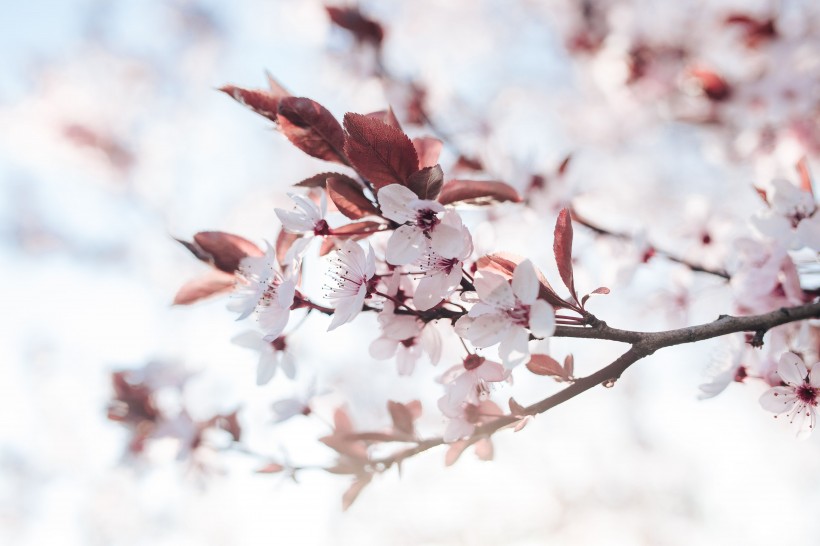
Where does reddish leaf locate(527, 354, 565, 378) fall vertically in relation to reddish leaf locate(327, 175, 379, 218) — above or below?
below

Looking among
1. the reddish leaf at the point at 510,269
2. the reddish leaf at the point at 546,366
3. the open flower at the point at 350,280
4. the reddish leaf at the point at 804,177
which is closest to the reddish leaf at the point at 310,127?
the open flower at the point at 350,280

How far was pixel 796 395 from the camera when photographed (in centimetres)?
80

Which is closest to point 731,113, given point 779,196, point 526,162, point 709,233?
point 709,233

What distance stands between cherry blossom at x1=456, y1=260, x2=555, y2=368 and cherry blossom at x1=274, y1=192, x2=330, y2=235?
0.22 m

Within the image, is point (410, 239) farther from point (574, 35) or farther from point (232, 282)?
point (574, 35)

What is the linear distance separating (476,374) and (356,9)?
165cm

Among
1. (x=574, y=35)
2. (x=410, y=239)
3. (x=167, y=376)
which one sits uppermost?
(x=410, y=239)

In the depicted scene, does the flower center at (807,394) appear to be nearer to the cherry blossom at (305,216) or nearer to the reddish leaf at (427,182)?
the reddish leaf at (427,182)

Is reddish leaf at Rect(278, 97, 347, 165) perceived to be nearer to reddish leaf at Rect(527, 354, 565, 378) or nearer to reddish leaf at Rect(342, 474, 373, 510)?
reddish leaf at Rect(527, 354, 565, 378)

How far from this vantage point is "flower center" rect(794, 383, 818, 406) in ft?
2.59

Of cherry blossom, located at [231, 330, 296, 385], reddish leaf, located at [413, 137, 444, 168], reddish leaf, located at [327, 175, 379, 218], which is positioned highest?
reddish leaf, located at [413, 137, 444, 168]

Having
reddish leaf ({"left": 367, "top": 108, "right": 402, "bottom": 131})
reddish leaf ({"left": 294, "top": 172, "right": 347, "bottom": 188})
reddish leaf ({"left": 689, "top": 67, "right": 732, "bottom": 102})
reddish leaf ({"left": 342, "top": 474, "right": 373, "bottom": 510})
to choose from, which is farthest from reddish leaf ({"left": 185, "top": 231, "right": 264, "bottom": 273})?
reddish leaf ({"left": 689, "top": 67, "right": 732, "bottom": 102})

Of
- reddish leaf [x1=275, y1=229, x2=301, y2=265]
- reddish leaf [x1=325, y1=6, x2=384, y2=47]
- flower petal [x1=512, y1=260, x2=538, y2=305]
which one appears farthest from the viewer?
reddish leaf [x1=325, y1=6, x2=384, y2=47]

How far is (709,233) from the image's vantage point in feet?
4.79
